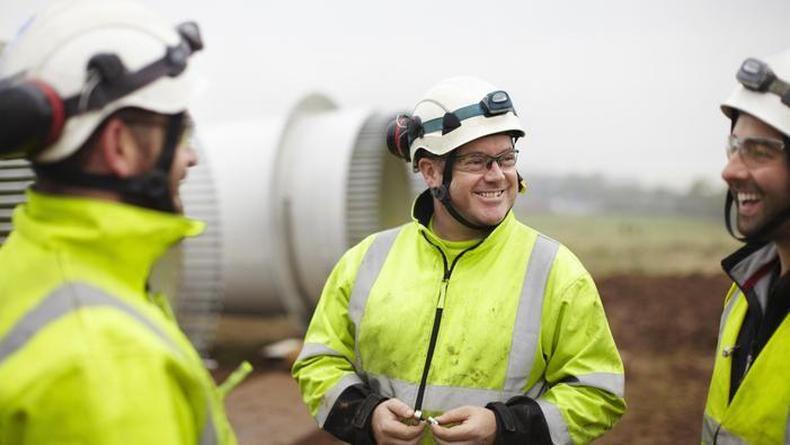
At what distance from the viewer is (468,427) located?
213 cm

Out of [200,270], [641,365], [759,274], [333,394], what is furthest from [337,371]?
[641,365]

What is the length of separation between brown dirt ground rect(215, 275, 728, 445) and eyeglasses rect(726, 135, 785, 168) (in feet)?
10.8

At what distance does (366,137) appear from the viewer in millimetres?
6641

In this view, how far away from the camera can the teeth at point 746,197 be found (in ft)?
6.96

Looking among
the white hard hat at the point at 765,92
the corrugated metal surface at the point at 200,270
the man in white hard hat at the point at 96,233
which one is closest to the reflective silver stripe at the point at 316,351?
the man in white hard hat at the point at 96,233

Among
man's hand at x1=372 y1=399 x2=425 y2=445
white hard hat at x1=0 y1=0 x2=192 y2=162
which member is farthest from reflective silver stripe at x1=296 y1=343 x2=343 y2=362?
white hard hat at x1=0 y1=0 x2=192 y2=162

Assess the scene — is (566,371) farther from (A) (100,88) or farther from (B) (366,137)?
(B) (366,137)

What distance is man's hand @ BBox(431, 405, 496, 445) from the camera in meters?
2.13

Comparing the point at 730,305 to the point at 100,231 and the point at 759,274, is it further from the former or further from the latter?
the point at 100,231

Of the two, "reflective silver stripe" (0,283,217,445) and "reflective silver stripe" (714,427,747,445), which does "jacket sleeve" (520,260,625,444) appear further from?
"reflective silver stripe" (0,283,217,445)

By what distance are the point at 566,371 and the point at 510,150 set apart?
69cm

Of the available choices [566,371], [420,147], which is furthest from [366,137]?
[566,371]

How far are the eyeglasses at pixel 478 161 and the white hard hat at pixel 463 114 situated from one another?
56 mm

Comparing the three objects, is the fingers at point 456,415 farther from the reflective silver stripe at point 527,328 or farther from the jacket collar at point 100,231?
the jacket collar at point 100,231
